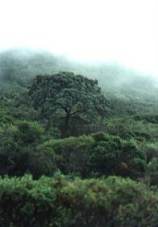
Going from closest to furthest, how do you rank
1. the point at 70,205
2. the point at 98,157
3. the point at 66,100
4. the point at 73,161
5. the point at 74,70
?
the point at 70,205 < the point at 73,161 < the point at 98,157 < the point at 66,100 < the point at 74,70

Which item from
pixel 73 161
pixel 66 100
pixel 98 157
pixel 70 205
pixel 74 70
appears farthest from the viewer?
pixel 74 70

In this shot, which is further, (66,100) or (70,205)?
(66,100)

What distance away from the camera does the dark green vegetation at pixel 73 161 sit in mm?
24125

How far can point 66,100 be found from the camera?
51062mm

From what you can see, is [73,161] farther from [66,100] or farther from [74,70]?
[74,70]

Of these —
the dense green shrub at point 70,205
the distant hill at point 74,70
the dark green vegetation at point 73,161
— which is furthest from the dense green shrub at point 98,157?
the distant hill at point 74,70

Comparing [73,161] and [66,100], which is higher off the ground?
[66,100]

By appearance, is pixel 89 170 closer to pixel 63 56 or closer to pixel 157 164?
pixel 157 164

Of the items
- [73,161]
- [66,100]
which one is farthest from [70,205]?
[66,100]

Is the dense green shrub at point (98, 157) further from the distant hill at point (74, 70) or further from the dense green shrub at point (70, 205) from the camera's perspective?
the distant hill at point (74, 70)

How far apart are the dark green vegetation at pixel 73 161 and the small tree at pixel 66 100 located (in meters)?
0.07

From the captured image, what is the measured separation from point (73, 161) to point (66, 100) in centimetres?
1468

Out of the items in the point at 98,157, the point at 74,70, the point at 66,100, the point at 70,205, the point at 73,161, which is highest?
the point at 70,205

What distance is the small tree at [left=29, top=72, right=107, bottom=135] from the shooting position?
167ft
